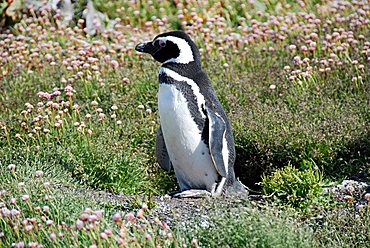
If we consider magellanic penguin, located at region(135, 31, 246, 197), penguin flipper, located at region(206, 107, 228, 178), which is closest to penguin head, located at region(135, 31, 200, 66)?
magellanic penguin, located at region(135, 31, 246, 197)

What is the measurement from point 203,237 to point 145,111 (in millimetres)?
3468

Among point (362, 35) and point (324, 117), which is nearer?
point (324, 117)

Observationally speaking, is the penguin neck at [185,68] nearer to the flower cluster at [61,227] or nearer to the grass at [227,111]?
the grass at [227,111]

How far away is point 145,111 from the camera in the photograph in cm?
817

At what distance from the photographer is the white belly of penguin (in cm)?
616

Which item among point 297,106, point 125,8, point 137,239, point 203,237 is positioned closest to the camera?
Result: point 137,239

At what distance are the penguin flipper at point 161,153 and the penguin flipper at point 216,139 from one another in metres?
0.67

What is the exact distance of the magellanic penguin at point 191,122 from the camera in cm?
617

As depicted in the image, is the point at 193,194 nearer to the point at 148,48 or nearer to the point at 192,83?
the point at 192,83

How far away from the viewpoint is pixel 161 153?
22.4 feet

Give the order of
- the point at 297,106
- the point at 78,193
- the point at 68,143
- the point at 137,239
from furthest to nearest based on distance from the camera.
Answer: the point at 297,106
the point at 68,143
the point at 78,193
the point at 137,239

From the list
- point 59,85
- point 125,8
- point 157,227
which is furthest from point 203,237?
point 125,8

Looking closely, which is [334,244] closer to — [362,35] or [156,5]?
[362,35]

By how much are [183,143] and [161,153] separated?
1.94ft
